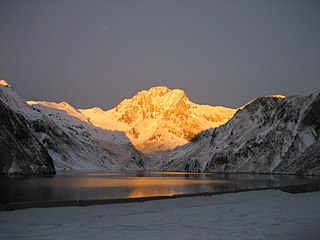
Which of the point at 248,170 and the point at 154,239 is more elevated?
the point at 154,239

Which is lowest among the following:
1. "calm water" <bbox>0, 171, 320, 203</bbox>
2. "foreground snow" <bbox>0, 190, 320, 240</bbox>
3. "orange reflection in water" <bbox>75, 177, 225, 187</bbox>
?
"orange reflection in water" <bbox>75, 177, 225, 187</bbox>

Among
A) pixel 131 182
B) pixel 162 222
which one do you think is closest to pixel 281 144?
pixel 131 182

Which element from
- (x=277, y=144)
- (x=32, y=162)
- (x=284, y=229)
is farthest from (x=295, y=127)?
(x=284, y=229)

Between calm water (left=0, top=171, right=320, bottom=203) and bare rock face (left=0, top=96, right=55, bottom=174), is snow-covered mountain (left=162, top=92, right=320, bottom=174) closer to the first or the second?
calm water (left=0, top=171, right=320, bottom=203)

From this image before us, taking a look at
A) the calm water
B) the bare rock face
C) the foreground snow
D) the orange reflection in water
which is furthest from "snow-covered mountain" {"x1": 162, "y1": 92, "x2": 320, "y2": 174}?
the foreground snow

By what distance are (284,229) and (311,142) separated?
12002 centimetres

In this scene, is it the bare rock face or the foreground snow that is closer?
the foreground snow

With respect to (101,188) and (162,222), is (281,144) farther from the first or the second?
(162,222)

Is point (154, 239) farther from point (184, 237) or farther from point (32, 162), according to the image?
point (32, 162)

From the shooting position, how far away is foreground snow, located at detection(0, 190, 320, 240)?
1750 cm

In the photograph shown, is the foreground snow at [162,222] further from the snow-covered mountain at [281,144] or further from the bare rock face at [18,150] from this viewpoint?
the snow-covered mountain at [281,144]

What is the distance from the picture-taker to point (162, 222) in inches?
837

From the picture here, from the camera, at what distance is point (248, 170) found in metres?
155

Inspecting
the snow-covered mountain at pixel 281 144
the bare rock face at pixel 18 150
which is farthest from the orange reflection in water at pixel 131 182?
the snow-covered mountain at pixel 281 144
